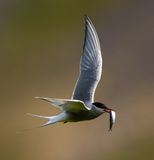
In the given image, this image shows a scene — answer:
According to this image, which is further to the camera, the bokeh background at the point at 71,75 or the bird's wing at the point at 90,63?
the bokeh background at the point at 71,75

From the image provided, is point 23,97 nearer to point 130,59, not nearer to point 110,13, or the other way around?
point 130,59

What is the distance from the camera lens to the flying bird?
5.38 m

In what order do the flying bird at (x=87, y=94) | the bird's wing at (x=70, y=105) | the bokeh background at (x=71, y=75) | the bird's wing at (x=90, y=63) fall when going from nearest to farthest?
the bird's wing at (x=70, y=105) < the flying bird at (x=87, y=94) < the bird's wing at (x=90, y=63) < the bokeh background at (x=71, y=75)

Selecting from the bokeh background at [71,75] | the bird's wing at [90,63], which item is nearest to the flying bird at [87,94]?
the bird's wing at [90,63]

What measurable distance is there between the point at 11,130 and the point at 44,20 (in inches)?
178

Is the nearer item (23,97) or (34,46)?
(23,97)

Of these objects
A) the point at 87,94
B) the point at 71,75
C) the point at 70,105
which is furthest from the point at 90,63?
the point at 71,75

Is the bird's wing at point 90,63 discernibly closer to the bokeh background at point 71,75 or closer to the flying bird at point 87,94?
the flying bird at point 87,94

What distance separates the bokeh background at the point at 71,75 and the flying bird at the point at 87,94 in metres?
3.41

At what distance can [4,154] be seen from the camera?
965 cm

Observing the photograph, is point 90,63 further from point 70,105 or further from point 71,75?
point 71,75

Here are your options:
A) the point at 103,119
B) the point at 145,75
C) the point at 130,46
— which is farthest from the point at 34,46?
the point at 103,119

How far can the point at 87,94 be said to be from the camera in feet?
19.4

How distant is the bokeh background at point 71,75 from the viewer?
990cm
